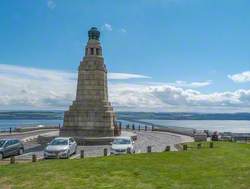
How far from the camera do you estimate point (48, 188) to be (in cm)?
1614

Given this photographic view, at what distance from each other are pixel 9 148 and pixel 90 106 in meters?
16.7

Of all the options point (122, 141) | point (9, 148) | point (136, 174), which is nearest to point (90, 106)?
point (122, 141)

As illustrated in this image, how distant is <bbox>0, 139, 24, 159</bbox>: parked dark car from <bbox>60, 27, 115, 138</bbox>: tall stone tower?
44.6ft

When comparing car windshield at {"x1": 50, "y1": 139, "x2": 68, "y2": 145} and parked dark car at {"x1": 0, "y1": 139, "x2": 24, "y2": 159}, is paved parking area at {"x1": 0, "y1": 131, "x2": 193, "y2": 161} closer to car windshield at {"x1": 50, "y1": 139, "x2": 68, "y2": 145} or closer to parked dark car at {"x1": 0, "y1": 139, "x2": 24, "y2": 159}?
parked dark car at {"x1": 0, "y1": 139, "x2": 24, "y2": 159}

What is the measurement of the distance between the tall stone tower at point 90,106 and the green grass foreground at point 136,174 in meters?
23.7

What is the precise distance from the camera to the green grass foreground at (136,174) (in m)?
16.5

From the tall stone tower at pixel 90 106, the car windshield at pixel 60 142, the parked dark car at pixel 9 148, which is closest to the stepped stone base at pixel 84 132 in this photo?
the tall stone tower at pixel 90 106

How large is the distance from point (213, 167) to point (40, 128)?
50455 mm

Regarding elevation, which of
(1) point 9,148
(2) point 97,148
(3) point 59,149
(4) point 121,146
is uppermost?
(4) point 121,146

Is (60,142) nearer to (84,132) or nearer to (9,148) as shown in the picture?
(9,148)

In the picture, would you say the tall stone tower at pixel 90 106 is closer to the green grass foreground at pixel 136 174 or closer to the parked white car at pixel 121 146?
the parked white car at pixel 121 146

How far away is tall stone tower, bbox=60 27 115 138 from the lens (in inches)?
1854

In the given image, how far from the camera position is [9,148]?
31609mm

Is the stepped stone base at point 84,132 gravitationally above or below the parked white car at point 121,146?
above
